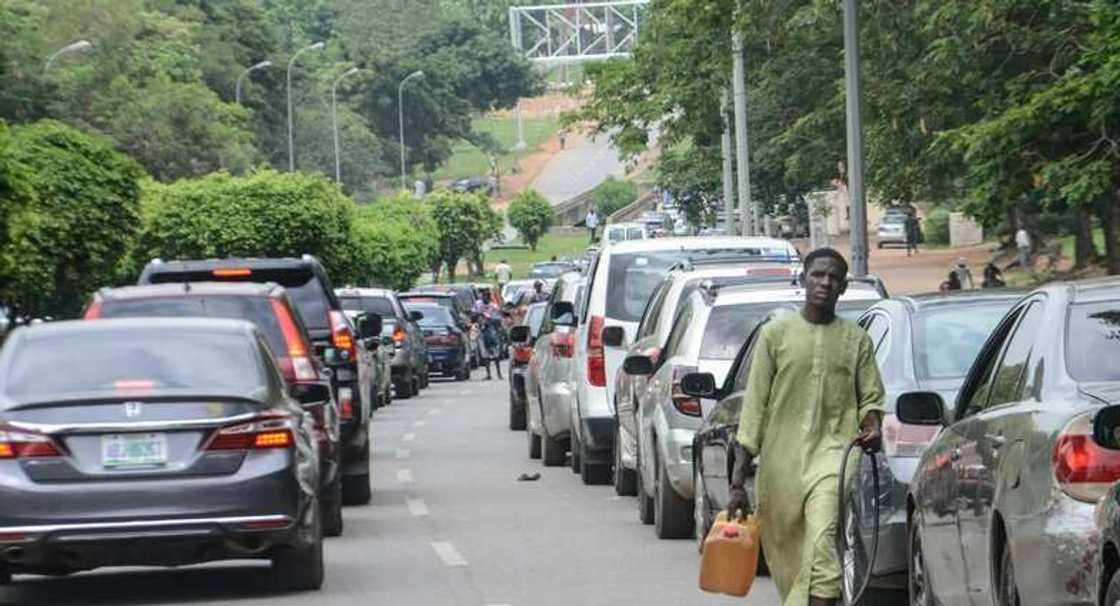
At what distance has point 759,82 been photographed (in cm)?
4800

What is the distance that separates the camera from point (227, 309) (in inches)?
695

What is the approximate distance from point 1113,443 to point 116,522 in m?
6.75

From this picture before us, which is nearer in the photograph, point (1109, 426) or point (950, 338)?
point (1109, 426)

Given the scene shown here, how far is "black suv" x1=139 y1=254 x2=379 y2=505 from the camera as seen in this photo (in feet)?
66.8

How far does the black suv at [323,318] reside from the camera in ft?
66.8

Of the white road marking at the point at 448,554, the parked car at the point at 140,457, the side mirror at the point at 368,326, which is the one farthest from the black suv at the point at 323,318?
the parked car at the point at 140,457

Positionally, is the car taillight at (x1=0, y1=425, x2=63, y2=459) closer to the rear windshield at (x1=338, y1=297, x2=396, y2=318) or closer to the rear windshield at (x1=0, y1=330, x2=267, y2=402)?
the rear windshield at (x1=0, y1=330, x2=267, y2=402)

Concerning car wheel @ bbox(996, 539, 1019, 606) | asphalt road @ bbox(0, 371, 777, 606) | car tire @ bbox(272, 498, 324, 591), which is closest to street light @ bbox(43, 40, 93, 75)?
asphalt road @ bbox(0, 371, 777, 606)

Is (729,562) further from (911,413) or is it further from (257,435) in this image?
(257,435)

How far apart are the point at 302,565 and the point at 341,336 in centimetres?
673

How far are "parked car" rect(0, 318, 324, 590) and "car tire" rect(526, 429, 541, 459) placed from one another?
12.8 meters

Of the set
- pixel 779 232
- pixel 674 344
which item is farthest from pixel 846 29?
pixel 779 232

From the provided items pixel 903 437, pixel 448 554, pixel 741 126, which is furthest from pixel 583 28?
pixel 903 437

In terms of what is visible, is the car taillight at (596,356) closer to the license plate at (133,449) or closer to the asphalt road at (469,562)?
the asphalt road at (469,562)
